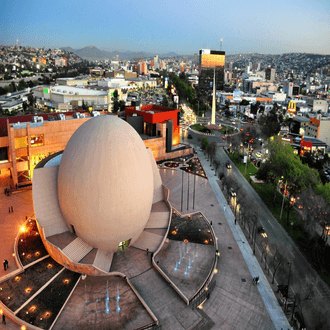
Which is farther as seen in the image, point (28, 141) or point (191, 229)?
point (28, 141)

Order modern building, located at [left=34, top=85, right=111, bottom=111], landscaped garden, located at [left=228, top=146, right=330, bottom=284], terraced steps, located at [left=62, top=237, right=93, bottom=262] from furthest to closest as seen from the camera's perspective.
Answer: modern building, located at [left=34, top=85, right=111, bottom=111], landscaped garden, located at [left=228, top=146, right=330, bottom=284], terraced steps, located at [left=62, top=237, right=93, bottom=262]

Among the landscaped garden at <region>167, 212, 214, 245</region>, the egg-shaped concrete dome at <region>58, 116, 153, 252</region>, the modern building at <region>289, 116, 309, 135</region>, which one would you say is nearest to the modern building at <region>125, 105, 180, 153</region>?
the landscaped garden at <region>167, 212, 214, 245</region>

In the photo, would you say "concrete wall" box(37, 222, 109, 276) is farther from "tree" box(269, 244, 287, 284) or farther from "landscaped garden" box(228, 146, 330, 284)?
"landscaped garden" box(228, 146, 330, 284)

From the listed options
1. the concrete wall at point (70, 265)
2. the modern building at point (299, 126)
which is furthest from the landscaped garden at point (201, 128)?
the concrete wall at point (70, 265)

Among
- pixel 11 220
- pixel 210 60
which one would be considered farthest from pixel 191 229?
pixel 210 60

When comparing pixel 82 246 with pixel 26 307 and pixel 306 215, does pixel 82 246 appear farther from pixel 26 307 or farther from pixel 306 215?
pixel 306 215

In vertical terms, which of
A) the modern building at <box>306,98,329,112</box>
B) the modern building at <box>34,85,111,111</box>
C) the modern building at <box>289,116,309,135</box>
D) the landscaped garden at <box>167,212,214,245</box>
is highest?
the modern building at <box>34,85,111,111</box>

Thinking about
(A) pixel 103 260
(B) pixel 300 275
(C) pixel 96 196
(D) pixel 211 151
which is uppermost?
(C) pixel 96 196

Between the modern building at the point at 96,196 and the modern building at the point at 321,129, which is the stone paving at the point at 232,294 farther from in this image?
A: the modern building at the point at 321,129

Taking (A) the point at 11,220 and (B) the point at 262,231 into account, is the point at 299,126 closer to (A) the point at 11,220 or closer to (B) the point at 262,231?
(B) the point at 262,231
